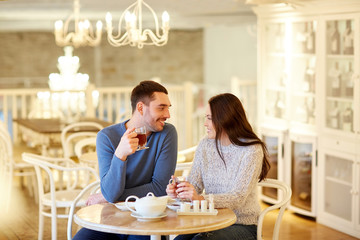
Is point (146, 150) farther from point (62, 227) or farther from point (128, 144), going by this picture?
point (62, 227)

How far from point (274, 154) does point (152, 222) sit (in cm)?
336

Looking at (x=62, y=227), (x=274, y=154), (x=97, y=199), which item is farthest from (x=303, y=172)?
(x=97, y=199)

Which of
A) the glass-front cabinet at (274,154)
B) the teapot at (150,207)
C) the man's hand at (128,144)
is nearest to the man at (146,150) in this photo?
the man's hand at (128,144)

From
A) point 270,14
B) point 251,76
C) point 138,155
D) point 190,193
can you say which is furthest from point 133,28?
point 251,76

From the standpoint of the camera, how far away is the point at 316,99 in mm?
5137

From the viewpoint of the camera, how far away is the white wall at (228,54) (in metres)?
12.0

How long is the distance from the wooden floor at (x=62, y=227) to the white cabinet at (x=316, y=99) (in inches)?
3.7

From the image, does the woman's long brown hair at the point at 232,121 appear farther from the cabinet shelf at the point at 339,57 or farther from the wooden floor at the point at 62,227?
the cabinet shelf at the point at 339,57

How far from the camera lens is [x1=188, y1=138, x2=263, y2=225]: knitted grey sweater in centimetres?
295

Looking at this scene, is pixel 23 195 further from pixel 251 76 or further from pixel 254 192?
pixel 251 76

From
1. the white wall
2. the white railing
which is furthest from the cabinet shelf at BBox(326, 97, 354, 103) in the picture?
the white wall

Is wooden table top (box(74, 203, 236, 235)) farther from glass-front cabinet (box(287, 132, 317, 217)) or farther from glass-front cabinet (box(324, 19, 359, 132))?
glass-front cabinet (box(287, 132, 317, 217))

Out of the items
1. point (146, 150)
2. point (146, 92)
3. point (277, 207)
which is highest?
point (146, 92)

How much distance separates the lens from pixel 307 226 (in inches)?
201
